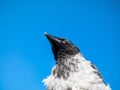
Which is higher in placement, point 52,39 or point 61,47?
point 52,39

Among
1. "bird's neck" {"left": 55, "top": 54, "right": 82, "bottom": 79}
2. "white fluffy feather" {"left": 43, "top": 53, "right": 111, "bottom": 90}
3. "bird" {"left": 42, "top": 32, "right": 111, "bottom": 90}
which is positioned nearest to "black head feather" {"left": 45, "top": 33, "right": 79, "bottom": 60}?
"bird" {"left": 42, "top": 32, "right": 111, "bottom": 90}

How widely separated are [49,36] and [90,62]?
1.56 metres

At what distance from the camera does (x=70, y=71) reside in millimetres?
11969

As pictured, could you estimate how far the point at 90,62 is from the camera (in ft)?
41.2

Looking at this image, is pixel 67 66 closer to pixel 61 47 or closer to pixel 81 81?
pixel 81 81

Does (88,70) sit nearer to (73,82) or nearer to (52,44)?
(73,82)

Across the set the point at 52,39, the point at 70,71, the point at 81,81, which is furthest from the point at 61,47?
the point at 81,81

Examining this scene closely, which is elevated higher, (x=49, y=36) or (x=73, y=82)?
(x=49, y=36)

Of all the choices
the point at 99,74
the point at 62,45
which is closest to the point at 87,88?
the point at 99,74

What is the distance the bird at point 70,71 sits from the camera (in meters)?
11.6

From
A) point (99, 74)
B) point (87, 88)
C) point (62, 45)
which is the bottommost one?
point (87, 88)

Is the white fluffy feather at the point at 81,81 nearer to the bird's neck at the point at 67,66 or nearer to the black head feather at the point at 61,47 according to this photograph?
the bird's neck at the point at 67,66

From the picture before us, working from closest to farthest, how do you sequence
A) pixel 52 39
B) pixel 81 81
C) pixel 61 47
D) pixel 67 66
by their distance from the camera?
pixel 81 81
pixel 67 66
pixel 52 39
pixel 61 47

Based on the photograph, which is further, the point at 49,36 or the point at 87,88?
the point at 49,36
